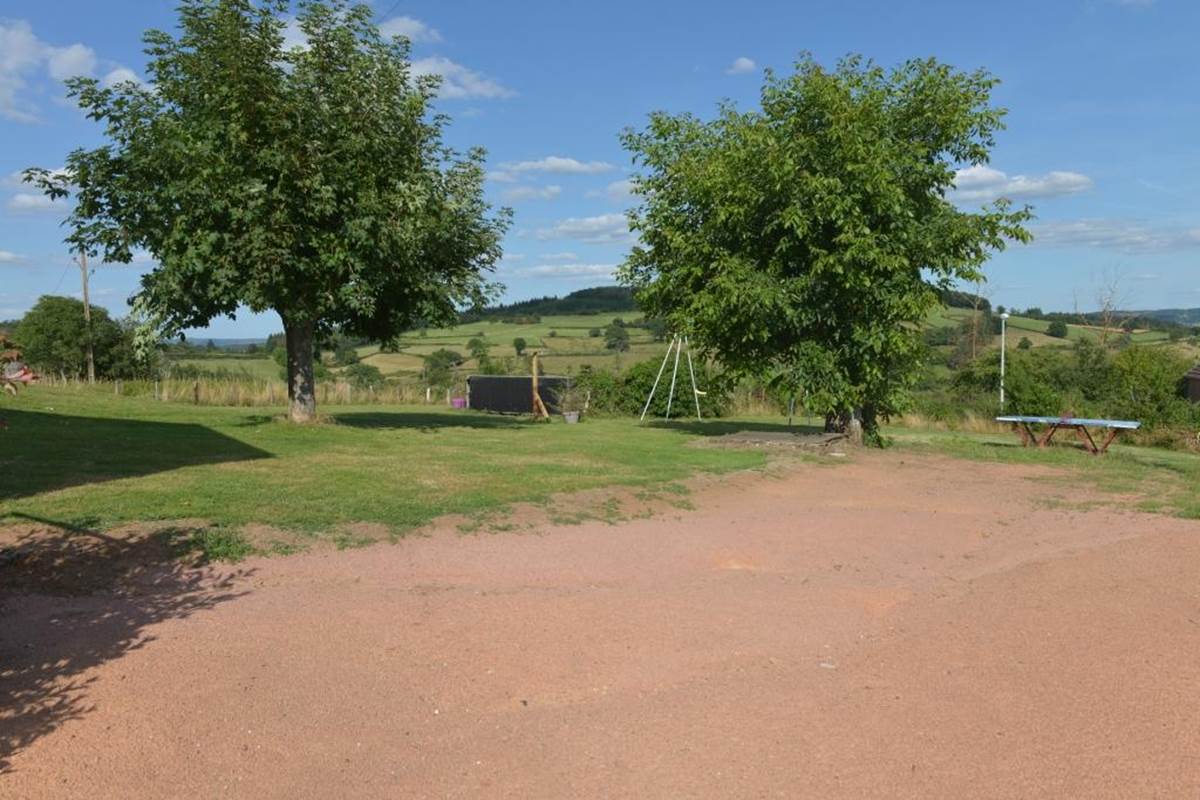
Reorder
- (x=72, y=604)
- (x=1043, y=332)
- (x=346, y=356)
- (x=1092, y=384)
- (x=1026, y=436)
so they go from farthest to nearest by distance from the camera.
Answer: (x=346, y=356) → (x=1043, y=332) → (x=1092, y=384) → (x=1026, y=436) → (x=72, y=604)

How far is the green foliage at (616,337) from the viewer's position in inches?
1929

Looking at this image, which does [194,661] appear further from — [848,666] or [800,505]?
[800,505]

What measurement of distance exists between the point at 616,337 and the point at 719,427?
30780 millimetres

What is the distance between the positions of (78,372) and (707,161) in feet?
102

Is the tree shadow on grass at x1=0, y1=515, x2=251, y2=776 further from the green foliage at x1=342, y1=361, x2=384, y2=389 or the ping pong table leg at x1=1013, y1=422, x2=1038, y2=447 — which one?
the green foliage at x1=342, y1=361, x2=384, y2=389

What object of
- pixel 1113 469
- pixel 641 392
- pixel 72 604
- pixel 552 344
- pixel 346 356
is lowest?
pixel 1113 469

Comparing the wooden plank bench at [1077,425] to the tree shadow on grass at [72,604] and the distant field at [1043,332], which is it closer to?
the tree shadow on grass at [72,604]

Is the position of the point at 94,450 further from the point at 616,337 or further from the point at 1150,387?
the point at 616,337

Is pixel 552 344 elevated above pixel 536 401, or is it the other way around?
pixel 552 344

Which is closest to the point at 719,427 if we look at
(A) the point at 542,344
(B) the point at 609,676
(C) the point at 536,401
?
(C) the point at 536,401

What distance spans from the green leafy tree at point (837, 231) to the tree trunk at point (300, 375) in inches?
278

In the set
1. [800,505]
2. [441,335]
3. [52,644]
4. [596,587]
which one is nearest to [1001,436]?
[800,505]

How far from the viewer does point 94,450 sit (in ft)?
38.9

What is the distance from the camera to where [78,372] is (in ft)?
121
